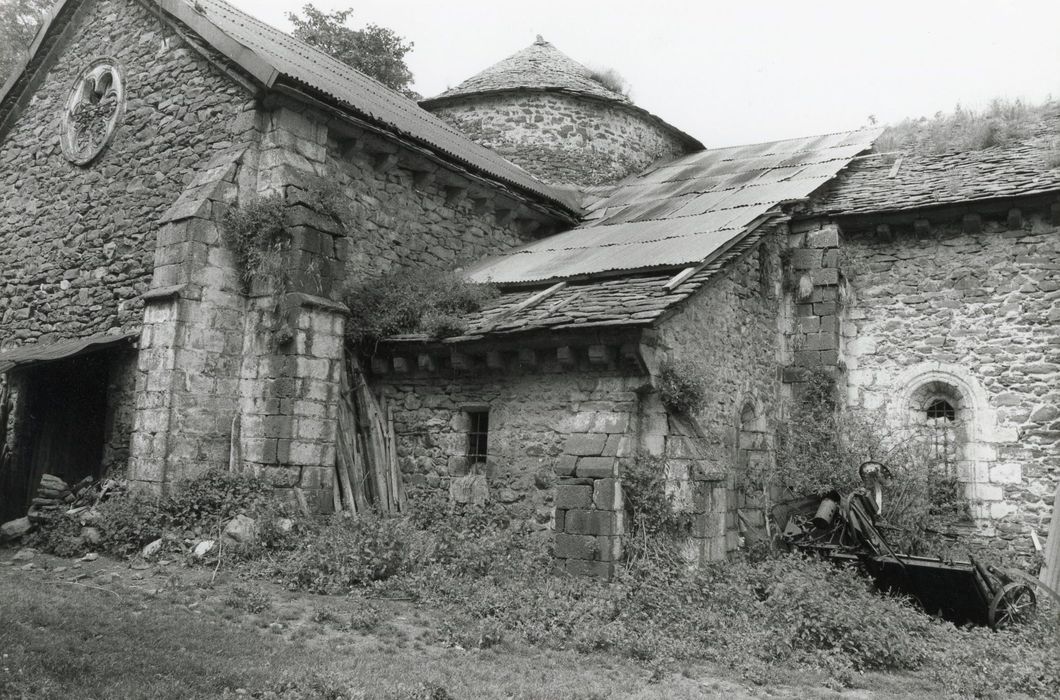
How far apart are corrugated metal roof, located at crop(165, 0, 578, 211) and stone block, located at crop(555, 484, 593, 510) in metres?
5.70

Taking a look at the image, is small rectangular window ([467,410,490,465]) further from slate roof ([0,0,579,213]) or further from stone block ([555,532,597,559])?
slate roof ([0,0,579,213])

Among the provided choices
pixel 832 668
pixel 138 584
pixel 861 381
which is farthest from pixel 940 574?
pixel 138 584

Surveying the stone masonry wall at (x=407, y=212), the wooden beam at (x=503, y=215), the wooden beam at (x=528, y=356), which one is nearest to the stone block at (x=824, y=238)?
the stone masonry wall at (x=407, y=212)

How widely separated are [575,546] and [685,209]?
22.8ft

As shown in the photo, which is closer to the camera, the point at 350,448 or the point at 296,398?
the point at 296,398

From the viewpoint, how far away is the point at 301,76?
458 inches

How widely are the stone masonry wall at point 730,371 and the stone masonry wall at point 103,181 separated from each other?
665 centimetres

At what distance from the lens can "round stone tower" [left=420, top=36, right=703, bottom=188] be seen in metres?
18.8

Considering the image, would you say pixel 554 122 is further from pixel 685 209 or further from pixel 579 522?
pixel 579 522

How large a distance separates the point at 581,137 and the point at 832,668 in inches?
551

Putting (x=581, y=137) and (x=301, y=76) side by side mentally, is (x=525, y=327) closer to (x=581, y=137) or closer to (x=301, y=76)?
(x=301, y=76)

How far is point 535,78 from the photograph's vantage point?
19.5m

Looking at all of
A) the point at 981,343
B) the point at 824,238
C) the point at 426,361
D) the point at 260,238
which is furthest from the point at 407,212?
the point at 981,343

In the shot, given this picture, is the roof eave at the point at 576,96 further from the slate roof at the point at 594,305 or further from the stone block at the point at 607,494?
the stone block at the point at 607,494
